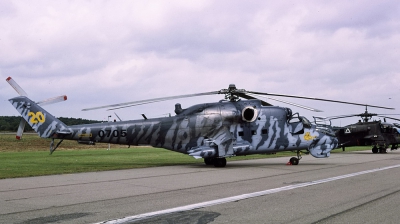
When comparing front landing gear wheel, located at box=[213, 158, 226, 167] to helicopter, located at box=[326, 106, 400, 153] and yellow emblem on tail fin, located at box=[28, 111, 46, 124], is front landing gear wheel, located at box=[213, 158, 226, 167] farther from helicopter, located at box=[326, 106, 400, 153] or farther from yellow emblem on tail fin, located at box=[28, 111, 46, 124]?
helicopter, located at box=[326, 106, 400, 153]

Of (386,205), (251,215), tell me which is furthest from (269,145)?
(251,215)

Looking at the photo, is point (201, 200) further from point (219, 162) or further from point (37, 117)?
point (37, 117)

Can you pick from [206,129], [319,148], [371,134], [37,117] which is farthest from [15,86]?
[371,134]

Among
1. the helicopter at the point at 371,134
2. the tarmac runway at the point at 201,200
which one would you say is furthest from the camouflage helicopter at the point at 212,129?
the helicopter at the point at 371,134

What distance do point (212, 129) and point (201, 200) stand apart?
37.7 feet

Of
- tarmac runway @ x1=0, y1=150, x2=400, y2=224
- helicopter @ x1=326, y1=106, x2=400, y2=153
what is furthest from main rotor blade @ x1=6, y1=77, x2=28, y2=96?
helicopter @ x1=326, y1=106, x2=400, y2=153

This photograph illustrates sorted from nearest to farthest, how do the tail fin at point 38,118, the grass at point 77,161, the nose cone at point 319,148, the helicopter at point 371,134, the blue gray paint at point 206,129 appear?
the grass at point 77,161 < the tail fin at point 38,118 < the blue gray paint at point 206,129 < the nose cone at point 319,148 < the helicopter at point 371,134

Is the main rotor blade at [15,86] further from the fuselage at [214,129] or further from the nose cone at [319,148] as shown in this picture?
the nose cone at [319,148]

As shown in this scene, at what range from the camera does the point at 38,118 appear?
2138 cm

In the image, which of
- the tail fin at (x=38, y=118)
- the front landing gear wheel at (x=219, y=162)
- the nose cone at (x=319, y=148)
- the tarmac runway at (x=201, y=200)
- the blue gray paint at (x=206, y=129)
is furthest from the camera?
Result: the nose cone at (x=319, y=148)

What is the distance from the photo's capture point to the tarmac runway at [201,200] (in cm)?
781

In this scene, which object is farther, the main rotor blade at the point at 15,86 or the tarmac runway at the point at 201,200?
the main rotor blade at the point at 15,86

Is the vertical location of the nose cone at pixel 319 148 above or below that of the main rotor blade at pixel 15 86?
below

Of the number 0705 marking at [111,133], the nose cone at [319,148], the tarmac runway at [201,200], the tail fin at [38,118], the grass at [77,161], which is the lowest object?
the tarmac runway at [201,200]
